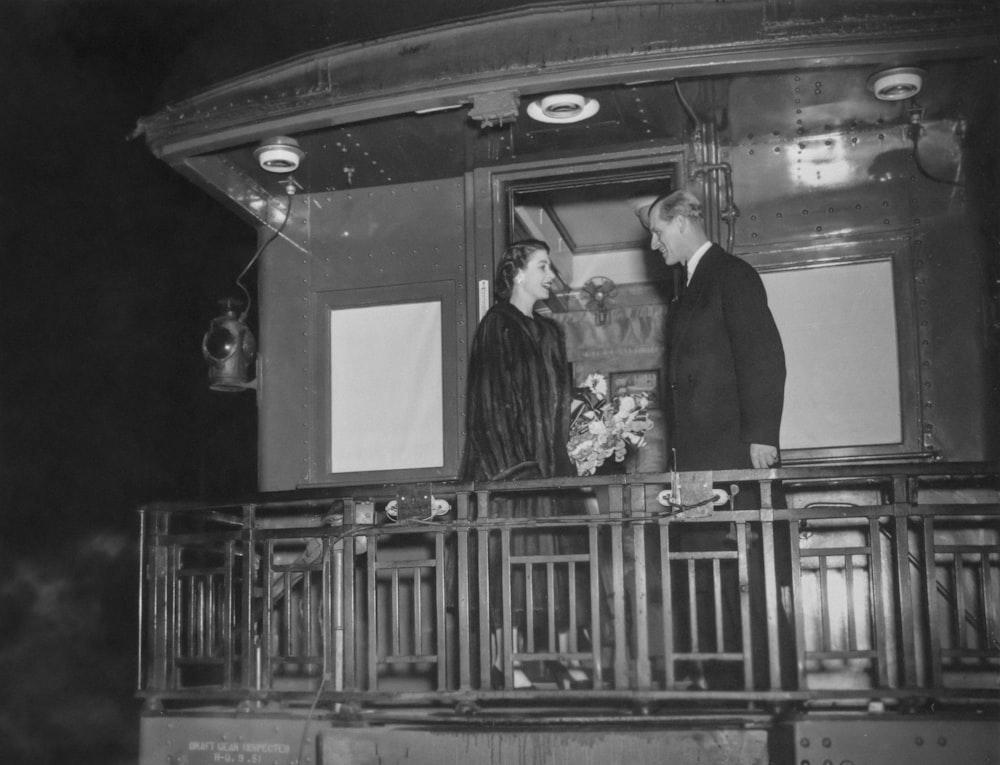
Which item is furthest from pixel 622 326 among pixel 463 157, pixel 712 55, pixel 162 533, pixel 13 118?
pixel 13 118

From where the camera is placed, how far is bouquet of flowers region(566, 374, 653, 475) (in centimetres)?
602

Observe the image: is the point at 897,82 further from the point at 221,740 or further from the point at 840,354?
the point at 221,740

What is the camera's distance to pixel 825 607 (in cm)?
491

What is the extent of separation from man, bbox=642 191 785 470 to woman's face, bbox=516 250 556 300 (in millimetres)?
841

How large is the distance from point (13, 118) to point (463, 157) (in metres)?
4.83

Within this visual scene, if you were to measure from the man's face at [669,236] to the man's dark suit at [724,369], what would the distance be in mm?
183

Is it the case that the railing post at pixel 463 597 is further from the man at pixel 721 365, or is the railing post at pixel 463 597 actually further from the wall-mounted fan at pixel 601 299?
the wall-mounted fan at pixel 601 299

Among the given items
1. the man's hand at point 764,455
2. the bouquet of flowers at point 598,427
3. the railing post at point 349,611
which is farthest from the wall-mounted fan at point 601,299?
the railing post at point 349,611

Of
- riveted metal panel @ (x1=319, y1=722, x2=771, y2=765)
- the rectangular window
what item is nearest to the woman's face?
the rectangular window

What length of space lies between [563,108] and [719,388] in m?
2.30

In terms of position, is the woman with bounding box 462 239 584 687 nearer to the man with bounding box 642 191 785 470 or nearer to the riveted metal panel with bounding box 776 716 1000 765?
the man with bounding box 642 191 785 470

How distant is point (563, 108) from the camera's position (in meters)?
6.80

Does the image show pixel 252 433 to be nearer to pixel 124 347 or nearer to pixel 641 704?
pixel 124 347

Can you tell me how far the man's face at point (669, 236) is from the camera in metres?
5.88
